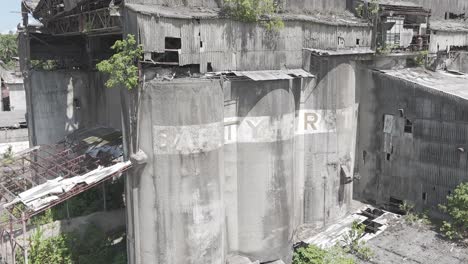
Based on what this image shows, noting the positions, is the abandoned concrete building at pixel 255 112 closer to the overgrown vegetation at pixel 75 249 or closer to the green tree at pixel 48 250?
the overgrown vegetation at pixel 75 249

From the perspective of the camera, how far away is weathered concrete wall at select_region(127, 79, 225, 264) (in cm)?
1864

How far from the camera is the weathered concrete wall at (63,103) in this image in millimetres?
32938

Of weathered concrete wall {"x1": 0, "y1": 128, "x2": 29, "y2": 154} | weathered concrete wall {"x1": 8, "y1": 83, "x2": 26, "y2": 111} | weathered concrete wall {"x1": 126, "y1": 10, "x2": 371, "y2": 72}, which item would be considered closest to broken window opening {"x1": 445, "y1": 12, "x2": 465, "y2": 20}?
weathered concrete wall {"x1": 126, "y1": 10, "x2": 371, "y2": 72}

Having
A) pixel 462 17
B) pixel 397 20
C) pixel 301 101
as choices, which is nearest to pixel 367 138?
pixel 301 101

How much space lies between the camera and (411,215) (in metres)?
25.7

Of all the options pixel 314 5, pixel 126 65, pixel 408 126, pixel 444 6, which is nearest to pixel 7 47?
pixel 314 5

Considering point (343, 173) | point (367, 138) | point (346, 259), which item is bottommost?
point (346, 259)

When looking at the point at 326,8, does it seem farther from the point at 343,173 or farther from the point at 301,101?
the point at 343,173

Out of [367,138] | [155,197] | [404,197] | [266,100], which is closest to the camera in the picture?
[155,197]

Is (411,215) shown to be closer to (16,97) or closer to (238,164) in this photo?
(238,164)

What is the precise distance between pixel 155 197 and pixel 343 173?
12808 millimetres

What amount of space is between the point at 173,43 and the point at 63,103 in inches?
655

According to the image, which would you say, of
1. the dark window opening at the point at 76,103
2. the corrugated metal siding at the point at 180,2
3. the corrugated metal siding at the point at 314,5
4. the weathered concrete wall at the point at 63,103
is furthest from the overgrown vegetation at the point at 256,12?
the dark window opening at the point at 76,103

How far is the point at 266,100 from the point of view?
2188 centimetres
